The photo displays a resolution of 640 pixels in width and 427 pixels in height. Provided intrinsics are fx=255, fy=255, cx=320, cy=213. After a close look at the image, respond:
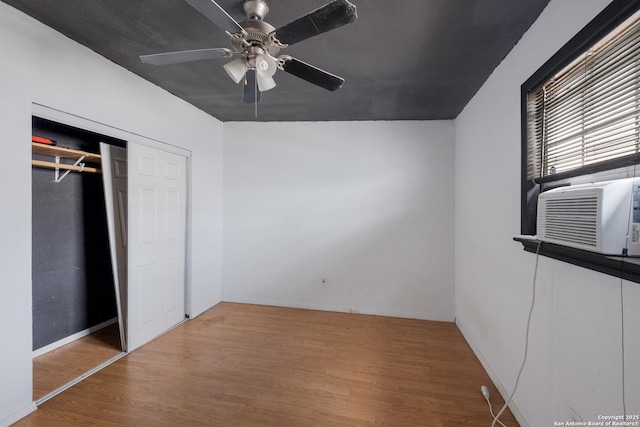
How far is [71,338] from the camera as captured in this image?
2.52 metres

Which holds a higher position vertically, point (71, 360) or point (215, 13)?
point (215, 13)

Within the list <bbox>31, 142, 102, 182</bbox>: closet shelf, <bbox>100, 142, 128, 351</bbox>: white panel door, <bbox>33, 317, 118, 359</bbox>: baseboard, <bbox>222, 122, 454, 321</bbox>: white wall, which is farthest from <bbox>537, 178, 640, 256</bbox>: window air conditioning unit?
<bbox>33, 317, 118, 359</bbox>: baseboard

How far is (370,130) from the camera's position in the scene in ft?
10.8

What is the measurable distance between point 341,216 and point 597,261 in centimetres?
250

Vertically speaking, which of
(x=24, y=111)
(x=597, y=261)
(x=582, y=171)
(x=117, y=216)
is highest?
(x=24, y=111)

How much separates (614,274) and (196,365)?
2693 millimetres

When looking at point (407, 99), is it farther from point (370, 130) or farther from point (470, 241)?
point (470, 241)

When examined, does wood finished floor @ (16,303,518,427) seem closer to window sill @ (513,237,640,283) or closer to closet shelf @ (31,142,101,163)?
window sill @ (513,237,640,283)

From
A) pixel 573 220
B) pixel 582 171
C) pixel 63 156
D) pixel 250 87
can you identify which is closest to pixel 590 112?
pixel 582 171

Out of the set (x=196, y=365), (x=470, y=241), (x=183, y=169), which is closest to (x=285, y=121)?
(x=183, y=169)

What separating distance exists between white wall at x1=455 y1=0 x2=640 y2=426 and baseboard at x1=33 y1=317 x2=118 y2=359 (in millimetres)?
→ 3805

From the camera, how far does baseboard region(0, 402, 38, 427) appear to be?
59.5 inches

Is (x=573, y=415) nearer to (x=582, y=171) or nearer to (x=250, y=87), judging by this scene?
(x=582, y=171)

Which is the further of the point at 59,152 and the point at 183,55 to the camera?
the point at 59,152
